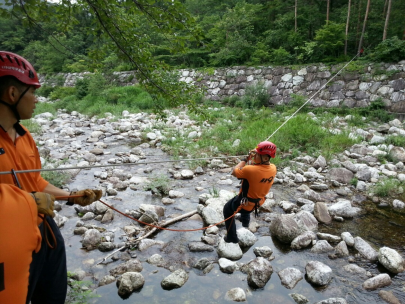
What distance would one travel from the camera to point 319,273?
3.39 metres

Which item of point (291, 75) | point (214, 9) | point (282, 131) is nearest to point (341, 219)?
point (282, 131)

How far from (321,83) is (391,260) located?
9.34 metres

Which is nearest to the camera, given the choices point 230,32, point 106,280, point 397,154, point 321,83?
point 106,280

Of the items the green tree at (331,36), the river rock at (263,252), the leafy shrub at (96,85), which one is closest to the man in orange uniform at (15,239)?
the river rock at (263,252)

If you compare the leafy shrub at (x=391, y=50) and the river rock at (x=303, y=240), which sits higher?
the leafy shrub at (x=391, y=50)

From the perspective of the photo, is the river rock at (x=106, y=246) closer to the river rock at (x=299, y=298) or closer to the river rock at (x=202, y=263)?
the river rock at (x=202, y=263)

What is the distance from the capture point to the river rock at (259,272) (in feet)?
10.9

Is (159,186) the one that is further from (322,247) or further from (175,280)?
(322,247)

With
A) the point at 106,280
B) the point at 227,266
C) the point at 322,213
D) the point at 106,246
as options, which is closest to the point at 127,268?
the point at 106,280

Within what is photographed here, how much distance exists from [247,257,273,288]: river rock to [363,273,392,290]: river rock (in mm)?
1144

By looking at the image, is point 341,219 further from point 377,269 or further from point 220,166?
point 220,166

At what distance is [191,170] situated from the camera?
22.7 ft

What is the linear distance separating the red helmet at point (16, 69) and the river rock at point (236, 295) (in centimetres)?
292

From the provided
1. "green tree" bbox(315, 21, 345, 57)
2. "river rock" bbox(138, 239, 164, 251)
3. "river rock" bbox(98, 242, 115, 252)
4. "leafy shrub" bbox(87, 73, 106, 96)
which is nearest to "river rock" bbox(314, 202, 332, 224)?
"river rock" bbox(138, 239, 164, 251)
